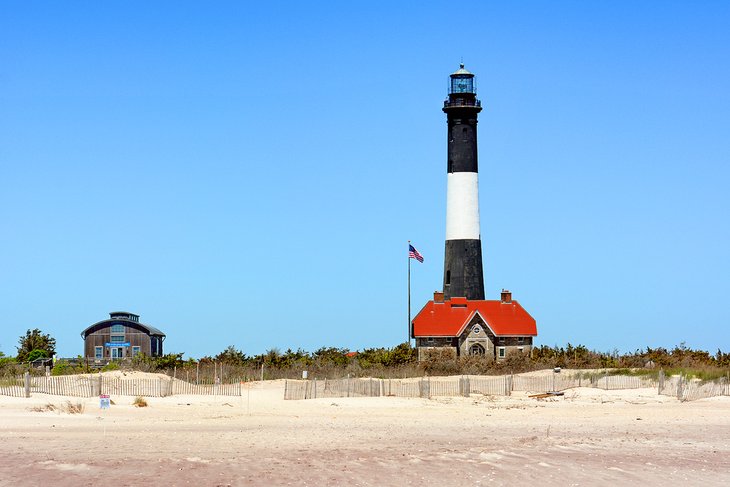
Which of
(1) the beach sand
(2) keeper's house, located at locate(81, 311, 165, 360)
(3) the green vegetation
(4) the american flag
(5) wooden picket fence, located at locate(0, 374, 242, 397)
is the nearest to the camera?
(1) the beach sand

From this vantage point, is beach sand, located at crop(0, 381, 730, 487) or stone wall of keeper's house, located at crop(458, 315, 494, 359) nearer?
beach sand, located at crop(0, 381, 730, 487)

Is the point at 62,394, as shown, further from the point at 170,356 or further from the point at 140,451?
the point at 170,356

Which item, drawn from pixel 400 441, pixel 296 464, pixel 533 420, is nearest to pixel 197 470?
pixel 296 464

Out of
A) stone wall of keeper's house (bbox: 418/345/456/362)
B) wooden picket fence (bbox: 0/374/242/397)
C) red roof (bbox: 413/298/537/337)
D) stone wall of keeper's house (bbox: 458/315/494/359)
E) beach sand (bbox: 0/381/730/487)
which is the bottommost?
beach sand (bbox: 0/381/730/487)

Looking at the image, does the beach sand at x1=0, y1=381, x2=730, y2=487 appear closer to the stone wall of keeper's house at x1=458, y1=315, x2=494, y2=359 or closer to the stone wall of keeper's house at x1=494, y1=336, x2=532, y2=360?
the stone wall of keeper's house at x1=458, y1=315, x2=494, y2=359

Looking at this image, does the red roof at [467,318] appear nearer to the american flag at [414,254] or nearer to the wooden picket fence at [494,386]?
the american flag at [414,254]

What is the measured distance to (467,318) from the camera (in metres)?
62.0

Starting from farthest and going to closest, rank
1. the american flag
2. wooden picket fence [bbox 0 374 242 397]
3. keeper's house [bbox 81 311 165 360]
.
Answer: keeper's house [bbox 81 311 165 360], the american flag, wooden picket fence [bbox 0 374 242 397]

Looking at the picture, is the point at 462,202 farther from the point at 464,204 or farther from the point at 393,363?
the point at 393,363

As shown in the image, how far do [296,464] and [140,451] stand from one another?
3881 mm

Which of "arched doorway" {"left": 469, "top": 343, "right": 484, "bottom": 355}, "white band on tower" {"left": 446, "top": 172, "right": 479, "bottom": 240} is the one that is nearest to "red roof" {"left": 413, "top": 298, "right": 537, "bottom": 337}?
"arched doorway" {"left": 469, "top": 343, "right": 484, "bottom": 355}

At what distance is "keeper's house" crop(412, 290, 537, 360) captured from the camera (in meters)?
62.0

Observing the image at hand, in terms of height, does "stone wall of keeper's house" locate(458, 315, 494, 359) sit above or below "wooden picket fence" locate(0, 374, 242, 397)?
above

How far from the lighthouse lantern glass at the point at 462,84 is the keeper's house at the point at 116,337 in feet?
84.6
